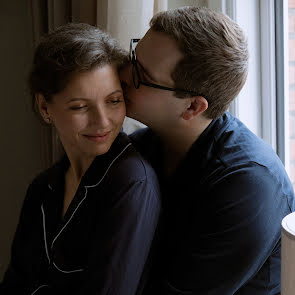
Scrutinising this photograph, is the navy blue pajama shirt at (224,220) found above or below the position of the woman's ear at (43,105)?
below

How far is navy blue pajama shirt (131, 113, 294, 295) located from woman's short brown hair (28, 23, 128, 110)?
0.38 metres

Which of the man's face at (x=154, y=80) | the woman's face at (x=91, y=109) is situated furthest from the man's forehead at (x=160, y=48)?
the woman's face at (x=91, y=109)

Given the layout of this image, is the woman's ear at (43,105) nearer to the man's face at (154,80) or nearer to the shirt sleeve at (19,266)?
the man's face at (154,80)

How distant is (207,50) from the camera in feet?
4.35

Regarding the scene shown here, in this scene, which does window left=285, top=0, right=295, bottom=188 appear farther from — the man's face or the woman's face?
the woman's face

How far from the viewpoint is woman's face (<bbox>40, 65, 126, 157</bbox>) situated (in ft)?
4.30

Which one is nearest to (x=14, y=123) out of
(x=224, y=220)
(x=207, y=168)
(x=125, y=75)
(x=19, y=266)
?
(x=19, y=266)

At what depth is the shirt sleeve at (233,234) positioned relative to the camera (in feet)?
4.22

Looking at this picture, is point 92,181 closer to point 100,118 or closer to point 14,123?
point 100,118

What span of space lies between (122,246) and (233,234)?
287mm

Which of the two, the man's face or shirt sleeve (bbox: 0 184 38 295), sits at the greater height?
the man's face

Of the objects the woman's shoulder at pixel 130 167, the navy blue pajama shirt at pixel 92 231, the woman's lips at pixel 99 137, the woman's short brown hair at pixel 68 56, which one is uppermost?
the woman's short brown hair at pixel 68 56

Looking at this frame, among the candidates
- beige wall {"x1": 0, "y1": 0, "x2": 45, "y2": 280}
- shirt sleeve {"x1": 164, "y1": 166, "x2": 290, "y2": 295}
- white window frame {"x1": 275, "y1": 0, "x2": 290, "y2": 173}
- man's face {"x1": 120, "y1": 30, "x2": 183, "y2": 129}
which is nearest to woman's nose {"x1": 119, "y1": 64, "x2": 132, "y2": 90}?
man's face {"x1": 120, "y1": 30, "x2": 183, "y2": 129}

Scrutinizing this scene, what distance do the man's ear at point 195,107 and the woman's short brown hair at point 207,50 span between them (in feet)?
0.07
